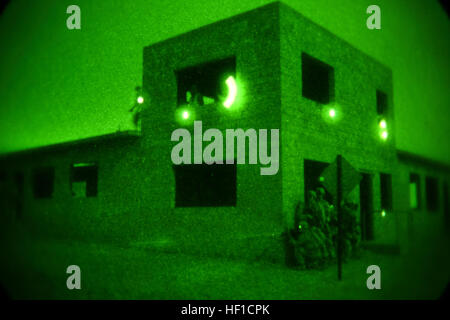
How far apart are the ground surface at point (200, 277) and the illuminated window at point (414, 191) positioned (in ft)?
17.4

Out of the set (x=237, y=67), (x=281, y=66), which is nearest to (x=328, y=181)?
(x=281, y=66)

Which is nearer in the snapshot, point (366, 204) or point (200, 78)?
point (200, 78)

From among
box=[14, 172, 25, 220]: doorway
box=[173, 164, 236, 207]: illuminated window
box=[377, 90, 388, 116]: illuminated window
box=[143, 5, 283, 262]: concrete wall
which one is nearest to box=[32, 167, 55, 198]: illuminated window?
Result: box=[14, 172, 25, 220]: doorway

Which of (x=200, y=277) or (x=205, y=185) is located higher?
(x=205, y=185)

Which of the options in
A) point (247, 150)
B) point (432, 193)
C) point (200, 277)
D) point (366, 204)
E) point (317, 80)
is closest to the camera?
point (200, 277)

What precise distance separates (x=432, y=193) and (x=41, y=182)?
53.5 feet

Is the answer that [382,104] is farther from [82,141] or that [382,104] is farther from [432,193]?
[82,141]

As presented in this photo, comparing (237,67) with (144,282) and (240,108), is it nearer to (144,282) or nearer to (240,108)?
(240,108)

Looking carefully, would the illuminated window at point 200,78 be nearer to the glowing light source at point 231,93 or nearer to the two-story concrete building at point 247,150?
the two-story concrete building at point 247,150

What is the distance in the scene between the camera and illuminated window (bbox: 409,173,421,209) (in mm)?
16672

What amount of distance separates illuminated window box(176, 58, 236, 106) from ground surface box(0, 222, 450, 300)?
457 centimetres

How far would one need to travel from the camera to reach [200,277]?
8.45 meters

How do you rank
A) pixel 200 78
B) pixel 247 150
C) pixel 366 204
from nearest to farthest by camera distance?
pixel 247 150
pixel 200 78
pixel 366 204

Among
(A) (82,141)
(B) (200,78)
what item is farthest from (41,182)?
(B) (200,78)
